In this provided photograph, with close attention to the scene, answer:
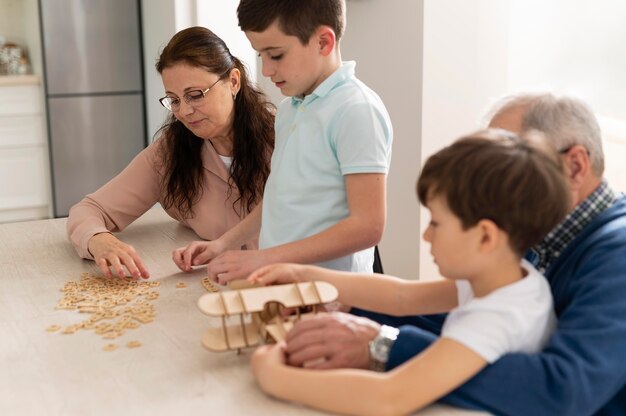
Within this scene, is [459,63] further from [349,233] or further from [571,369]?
[571,369]

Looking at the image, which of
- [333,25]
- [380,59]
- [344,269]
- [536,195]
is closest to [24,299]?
[344,269]

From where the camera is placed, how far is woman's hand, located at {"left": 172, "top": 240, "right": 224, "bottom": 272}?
180 cm

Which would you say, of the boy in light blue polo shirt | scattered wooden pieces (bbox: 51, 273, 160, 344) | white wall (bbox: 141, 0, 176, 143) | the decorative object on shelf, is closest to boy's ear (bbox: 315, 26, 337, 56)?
the boy in light blue polo shirt

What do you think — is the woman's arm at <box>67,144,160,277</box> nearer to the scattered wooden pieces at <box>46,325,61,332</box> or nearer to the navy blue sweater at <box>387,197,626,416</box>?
the scattered wooden pieces at <box>46,325,61,332</box>

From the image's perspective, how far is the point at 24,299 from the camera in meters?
1.66

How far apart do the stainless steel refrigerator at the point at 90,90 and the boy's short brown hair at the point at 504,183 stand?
3787 mm

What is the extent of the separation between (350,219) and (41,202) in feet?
11.6

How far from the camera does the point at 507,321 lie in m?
1.09

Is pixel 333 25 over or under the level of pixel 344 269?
over

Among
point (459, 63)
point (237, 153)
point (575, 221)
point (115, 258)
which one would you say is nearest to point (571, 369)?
point (575, 221)

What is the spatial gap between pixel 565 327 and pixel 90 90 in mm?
3907

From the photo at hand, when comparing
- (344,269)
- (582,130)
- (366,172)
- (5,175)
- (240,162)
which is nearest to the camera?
(582,130)

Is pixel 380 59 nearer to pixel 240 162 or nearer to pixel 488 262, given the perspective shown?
pixel 240 162

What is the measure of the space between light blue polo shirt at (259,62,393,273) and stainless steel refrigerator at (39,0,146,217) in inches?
121
